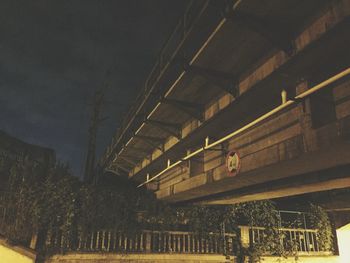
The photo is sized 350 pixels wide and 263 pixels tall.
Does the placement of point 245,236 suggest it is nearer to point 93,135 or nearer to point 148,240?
point 148,240

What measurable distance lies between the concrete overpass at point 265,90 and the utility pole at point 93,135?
16019 millimetres

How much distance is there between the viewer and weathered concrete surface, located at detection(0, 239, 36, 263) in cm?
845

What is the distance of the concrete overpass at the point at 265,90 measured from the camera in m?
3.69

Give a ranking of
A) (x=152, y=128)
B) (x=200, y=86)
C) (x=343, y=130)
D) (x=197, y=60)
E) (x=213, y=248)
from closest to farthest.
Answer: (x=343, y=130) < (x=197, y=60) < (x=200, y=86) < (x=152, y=128) < (x=213, y=248)

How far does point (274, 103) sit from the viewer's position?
500 centimetres

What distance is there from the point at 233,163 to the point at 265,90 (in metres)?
1.85

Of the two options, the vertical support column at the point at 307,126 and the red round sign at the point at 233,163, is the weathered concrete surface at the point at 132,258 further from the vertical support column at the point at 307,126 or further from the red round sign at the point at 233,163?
the vertical support column at the point at 307,126

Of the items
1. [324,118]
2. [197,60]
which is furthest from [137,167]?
[324,118]

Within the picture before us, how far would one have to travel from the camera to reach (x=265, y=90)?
455 cm

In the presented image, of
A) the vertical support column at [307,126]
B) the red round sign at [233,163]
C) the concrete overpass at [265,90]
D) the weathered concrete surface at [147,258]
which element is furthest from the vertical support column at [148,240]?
the vertical support column at [307,126]

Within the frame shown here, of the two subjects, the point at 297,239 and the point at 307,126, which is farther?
the point at 297,239

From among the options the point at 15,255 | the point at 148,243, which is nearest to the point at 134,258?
the point at 148,243

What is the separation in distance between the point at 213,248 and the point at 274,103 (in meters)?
6.98

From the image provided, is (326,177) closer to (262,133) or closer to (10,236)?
(262,133)
